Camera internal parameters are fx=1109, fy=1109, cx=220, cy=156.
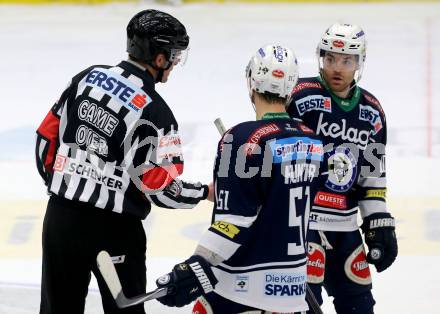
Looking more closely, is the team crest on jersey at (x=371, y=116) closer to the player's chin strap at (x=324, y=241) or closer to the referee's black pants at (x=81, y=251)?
the player's chin strap at (x=324, y=241)

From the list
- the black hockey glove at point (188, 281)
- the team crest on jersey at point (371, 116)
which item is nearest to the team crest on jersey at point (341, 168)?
the team crest on jersey at point (371, 116)

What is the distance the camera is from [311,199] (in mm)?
4012

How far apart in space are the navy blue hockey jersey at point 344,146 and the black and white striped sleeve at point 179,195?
22.7 inches

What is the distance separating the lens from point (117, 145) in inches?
169

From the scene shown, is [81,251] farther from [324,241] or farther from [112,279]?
[324,241]

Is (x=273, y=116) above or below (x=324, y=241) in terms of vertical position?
above

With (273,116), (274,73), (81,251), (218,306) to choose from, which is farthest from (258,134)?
(81,251)

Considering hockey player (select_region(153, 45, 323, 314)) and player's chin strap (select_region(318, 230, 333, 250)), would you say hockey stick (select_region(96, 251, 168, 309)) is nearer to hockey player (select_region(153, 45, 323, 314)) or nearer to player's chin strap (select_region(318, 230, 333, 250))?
hockey player (select_region(153, 45, 323, 314))

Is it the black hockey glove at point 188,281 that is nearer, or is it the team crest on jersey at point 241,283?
the black hockey glove at point 188,281

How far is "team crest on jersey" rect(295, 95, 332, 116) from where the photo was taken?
4781 millimetres

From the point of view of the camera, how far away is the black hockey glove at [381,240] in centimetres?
488

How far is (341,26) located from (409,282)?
1.76m

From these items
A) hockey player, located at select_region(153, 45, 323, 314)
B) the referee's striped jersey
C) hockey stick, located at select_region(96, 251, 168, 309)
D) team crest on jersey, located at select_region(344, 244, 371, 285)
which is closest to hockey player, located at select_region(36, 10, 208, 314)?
the referee's striped jersey

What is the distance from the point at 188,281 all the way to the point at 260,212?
346 millimetres
